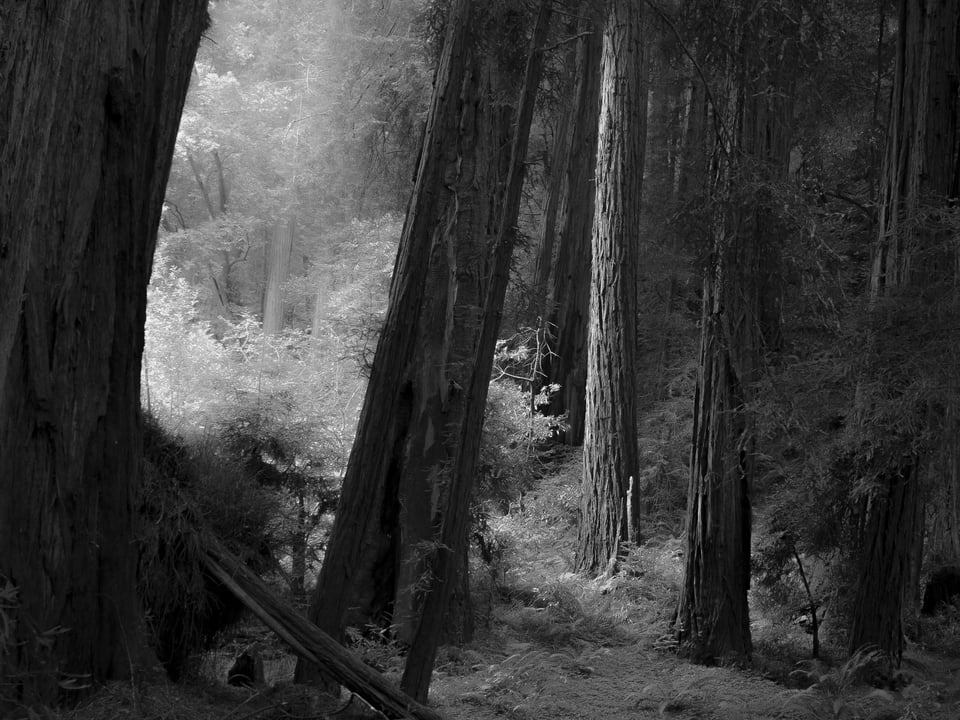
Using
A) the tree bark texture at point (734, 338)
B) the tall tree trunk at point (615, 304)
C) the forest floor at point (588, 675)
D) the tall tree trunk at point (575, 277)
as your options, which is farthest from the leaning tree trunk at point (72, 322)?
the tall tree trunk at point (575, 277)

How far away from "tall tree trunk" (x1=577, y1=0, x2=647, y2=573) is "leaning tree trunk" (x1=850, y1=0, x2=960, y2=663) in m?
3.86

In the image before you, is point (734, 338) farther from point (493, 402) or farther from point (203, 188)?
point (203, 188)

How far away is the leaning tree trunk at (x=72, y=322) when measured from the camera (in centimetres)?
427

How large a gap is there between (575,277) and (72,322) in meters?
13.4

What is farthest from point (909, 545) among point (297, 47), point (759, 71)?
point (297, 47)

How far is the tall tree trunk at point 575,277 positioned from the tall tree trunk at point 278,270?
1495 centimetres

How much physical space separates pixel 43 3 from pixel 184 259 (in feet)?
91.7

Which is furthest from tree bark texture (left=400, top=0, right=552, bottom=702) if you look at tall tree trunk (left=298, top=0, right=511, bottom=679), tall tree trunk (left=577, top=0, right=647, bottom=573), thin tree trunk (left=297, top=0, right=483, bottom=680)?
tall tree trunk (left=577, top=0, right=647, bottom=573)

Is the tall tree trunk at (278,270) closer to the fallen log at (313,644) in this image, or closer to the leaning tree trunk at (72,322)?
the fallen log at (313,644)

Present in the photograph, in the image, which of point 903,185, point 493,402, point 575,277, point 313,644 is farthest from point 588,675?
point 575,277

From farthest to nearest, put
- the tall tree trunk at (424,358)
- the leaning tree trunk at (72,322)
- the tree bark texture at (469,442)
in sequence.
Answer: the tall tree trunk at (424,358) → the tree bark texture at (469,442) → the leaning tree trunk at (72,322)

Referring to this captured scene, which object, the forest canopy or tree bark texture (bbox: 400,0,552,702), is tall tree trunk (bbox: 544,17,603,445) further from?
tree bark texture (bbox: 400,0,552,702)

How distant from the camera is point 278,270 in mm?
30578

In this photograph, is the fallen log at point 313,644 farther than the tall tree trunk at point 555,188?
No
